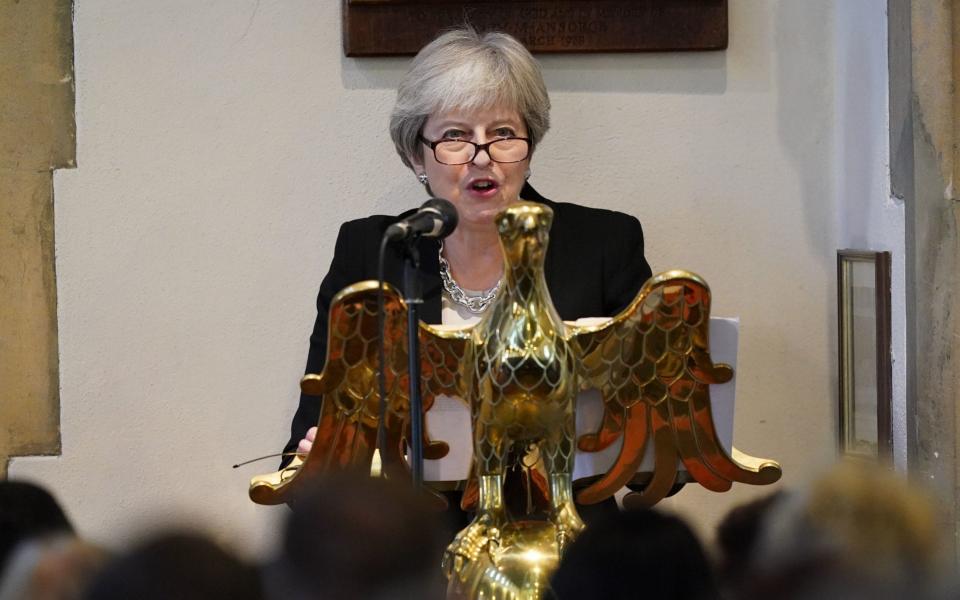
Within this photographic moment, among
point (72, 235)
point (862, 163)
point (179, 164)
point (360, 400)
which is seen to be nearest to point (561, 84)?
point (862, 163)

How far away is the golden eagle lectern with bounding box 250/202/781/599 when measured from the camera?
1578 millimetres

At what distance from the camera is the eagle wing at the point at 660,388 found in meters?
1.72

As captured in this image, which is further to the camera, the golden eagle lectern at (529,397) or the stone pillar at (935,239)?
the stone pillar at (935,239)

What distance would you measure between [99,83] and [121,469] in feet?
2.71

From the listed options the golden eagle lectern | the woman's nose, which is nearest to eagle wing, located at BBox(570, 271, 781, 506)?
the golden eagle lectern

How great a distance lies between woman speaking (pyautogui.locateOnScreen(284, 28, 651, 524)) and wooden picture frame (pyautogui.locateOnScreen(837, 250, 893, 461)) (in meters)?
0.47

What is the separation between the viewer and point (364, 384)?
1.75 metres

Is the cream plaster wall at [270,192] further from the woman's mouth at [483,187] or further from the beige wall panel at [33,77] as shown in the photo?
the woman's mouth at [483,187]

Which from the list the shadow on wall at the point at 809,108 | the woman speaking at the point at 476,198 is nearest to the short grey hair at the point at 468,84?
the woman speaking at the point at 476,198

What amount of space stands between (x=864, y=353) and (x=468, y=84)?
3.38 feet

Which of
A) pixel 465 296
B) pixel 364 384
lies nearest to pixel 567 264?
pixel 465 296

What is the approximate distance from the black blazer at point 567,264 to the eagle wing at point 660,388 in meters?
0.63

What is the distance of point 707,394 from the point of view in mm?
1809

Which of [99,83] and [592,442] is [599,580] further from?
[99,83]
